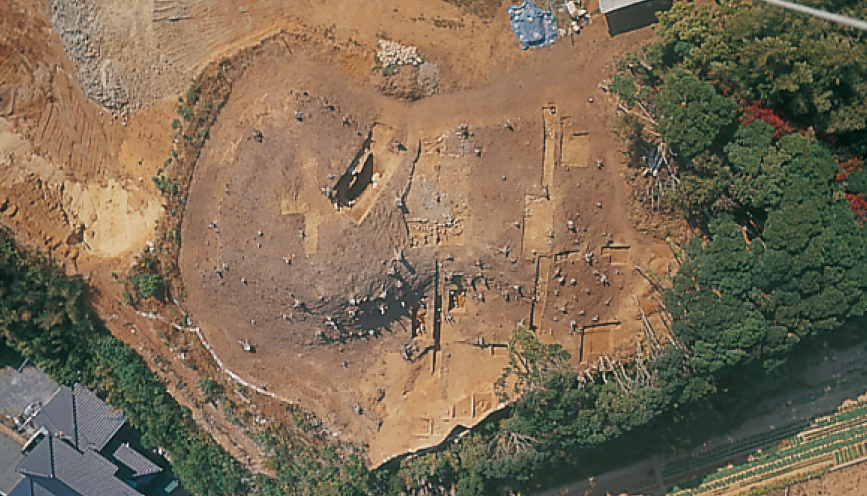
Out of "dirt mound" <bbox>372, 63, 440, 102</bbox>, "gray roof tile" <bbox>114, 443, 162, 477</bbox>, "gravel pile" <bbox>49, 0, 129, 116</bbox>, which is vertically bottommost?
"gray roof tile" <bbox>114, 443, 162, 477</bbox>

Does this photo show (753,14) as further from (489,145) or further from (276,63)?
(276,63)

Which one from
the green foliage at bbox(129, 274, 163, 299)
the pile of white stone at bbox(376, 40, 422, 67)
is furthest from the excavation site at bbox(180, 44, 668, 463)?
the green foliage at bbox(129, 274, 163, 299)

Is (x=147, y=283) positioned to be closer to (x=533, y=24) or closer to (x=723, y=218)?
(x=533, y=24)

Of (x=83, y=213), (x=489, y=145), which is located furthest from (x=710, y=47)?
(x=83, y=213)

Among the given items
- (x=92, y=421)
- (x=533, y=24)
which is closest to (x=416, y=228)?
(x=533, y=24)

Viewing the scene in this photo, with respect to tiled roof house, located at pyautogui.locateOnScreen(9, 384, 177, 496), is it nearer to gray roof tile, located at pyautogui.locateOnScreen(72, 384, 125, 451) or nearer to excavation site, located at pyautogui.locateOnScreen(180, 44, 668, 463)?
gray roof tile, located at pyautogui.locateOnScreen(72, 384, 125, 451)
